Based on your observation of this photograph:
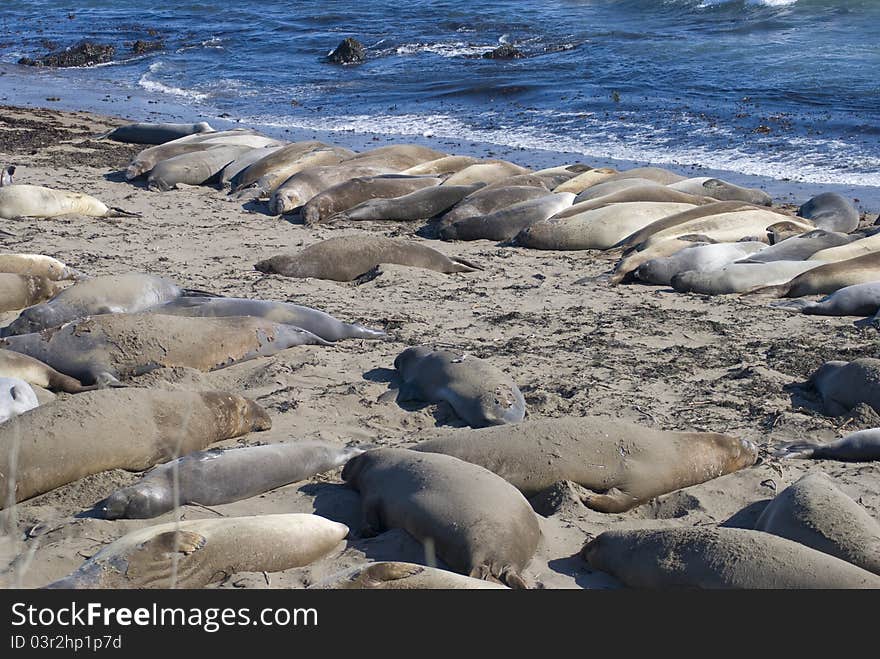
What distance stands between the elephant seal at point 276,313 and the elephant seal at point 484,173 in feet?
13.4

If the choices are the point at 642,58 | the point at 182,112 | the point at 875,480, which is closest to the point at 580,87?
the point at 642,58

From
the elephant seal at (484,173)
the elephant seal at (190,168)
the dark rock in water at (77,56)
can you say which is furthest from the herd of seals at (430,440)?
the dark rock in water at (77,56)

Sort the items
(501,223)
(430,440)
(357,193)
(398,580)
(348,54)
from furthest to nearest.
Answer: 1. (348,54)
2. (357,193)
3. (501,223)
4. (430,440)
5. (398,580)

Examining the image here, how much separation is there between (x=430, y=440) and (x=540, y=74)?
565 inches

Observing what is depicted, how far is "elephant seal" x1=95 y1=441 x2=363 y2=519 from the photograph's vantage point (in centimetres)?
394

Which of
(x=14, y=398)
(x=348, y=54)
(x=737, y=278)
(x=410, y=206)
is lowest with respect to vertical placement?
(x=737, y=278)

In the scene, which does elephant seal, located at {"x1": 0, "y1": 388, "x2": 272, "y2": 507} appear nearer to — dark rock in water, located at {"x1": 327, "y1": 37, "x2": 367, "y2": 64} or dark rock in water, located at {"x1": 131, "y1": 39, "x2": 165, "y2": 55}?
dark rock in water, located at {"x1": 327, "y1": 37, "x2": 367, "y2": 64}

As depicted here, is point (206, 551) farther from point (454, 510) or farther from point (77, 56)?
point (77, 56)

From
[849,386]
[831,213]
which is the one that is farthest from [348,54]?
[849,386]

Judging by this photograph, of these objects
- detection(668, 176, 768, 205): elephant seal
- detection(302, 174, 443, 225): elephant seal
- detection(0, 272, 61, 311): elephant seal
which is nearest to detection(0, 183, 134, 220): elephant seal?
detection(302, 174, 443, 225): elephant seal

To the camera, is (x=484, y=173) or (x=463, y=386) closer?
(x=463, y=386)

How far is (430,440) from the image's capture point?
14.8 ft

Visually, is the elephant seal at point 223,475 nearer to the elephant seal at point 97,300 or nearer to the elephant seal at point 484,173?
the elephant seal at point 97,300

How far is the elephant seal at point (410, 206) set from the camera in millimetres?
9375
